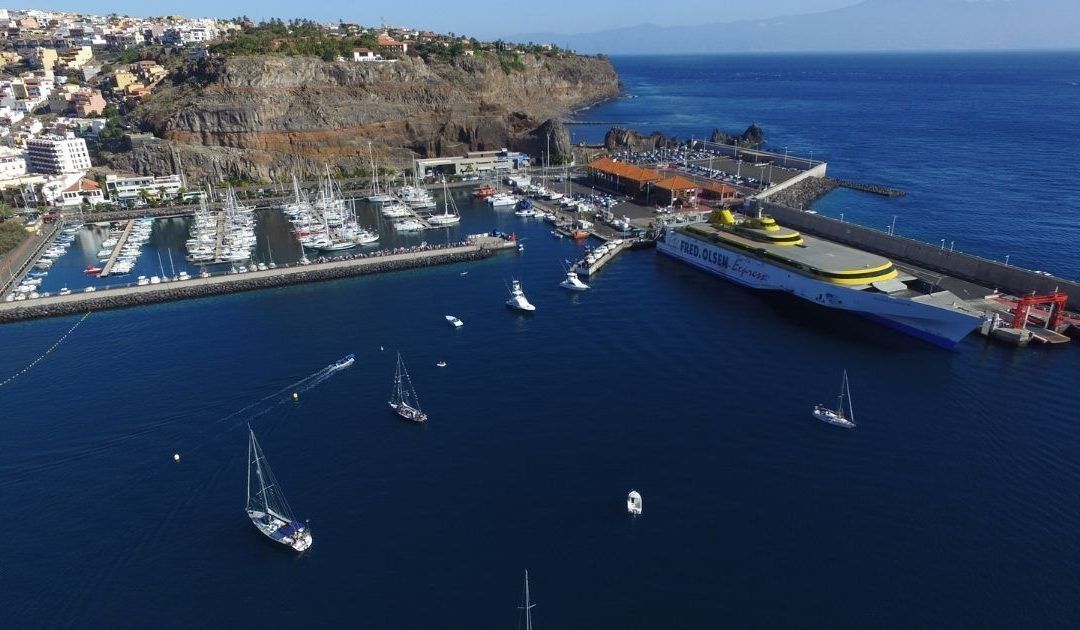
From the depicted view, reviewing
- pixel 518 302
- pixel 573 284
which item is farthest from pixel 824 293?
pixel 518 302

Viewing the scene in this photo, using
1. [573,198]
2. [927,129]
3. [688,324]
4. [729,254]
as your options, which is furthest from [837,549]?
[927,129]

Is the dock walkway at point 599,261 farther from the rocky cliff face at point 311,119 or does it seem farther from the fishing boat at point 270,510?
the rocky cliff face at point 311,119

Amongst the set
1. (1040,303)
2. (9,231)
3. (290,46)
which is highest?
(290,46)

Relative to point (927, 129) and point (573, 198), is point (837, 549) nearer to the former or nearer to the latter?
point (573, 198)

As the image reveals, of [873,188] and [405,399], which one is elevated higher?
[873,188]

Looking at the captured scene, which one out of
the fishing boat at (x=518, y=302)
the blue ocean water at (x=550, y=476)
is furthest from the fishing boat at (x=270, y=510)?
the fishing boat at (x=518, y=302)

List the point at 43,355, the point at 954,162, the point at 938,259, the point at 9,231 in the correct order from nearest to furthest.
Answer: the point at 43,355, the point at 938,259, the point at 9,231, the point at 954,162

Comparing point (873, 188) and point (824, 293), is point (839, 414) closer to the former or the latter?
point (824, 293)
